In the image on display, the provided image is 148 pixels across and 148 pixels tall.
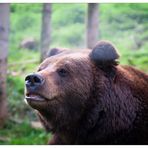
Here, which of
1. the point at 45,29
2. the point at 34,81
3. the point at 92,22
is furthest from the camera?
the point at 45,29

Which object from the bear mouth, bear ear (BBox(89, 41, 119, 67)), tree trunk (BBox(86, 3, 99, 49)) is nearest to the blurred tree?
tree trunk (BBox(86, 3, 99, 49))

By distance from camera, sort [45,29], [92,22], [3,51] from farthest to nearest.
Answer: [45,29] < [92,22] < [3,51]

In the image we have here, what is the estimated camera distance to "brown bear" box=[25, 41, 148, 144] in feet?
12.1

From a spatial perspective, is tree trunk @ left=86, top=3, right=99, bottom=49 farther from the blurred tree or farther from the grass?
the grass

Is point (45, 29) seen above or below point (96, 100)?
above

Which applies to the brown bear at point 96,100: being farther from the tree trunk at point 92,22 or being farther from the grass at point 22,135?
the tree trunk at point 92,22

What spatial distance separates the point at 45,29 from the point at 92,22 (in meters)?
0.86

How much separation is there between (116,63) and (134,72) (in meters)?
0.31

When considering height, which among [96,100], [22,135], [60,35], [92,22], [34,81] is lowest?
[22,135]

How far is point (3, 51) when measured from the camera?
233 inches

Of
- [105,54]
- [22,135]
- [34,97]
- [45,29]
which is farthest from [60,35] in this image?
[34,97]

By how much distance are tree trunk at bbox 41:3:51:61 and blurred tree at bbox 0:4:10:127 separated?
97cm

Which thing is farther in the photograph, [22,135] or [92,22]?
[92,22]

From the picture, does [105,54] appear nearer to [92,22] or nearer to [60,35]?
[92,22]
